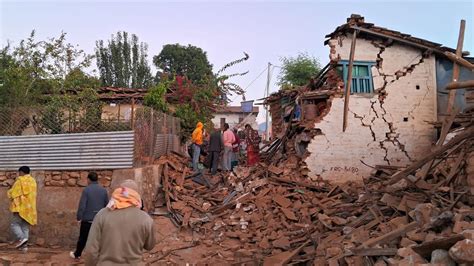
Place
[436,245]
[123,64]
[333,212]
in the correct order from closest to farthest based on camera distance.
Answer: [436,245]
[333,212]
[123,64]

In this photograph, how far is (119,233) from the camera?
12.8ft

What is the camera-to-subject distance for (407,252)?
226 inches

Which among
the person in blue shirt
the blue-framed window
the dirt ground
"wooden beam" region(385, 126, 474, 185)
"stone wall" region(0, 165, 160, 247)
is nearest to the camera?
the person in blue shirt

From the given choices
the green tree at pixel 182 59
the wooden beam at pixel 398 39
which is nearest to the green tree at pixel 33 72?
the wooden beam at pixel 398 39

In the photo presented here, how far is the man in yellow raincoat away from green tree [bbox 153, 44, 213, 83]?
32289 millimetres

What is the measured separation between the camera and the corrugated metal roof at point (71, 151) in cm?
1007

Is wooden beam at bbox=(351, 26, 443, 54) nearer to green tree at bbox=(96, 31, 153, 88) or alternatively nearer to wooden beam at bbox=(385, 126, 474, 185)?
wooden beam at bbox=(385, 126, 474, 185)

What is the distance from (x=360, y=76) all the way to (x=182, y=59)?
2949 cm

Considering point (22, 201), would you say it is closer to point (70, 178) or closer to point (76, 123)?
point (70, 178)

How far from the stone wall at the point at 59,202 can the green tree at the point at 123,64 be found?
22042mm

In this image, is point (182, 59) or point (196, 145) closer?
point (196, 145)

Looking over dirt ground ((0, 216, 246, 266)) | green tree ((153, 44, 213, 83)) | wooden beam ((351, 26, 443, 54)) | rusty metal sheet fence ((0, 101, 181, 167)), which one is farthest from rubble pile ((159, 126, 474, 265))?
green tree ((153, 44, 213, 83))

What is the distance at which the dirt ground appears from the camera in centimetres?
852

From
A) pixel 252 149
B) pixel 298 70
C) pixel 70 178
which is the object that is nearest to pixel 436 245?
pixel 70 178
